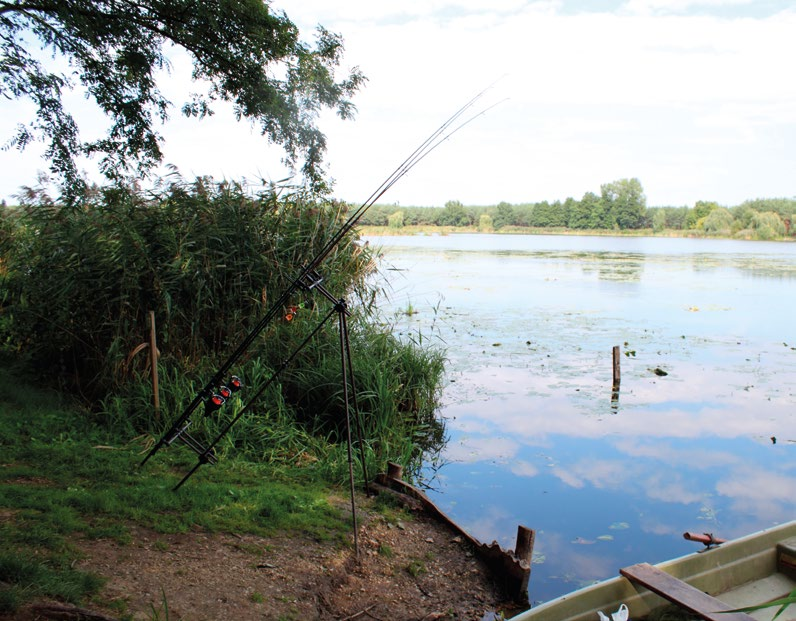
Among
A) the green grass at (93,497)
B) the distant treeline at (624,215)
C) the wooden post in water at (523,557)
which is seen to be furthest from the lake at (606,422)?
the distant treeline at (624,215)

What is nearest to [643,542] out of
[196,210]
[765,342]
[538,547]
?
[538,547]

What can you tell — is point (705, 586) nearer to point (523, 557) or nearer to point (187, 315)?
point (523, 557)

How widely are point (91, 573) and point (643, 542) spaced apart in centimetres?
450

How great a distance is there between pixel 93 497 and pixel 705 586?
3767 millimetres

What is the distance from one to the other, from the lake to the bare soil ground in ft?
2.71

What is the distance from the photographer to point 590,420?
8969 mm

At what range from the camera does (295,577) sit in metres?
3.85

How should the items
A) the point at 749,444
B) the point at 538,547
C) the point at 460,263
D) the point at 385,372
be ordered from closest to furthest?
the point at 538,547 → the point at 385,372 → the point at 749,444 → the point at 460,263

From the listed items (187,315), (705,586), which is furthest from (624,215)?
(705,586)

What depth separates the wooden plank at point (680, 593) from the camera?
3.33m

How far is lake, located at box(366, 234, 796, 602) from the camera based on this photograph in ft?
20.0

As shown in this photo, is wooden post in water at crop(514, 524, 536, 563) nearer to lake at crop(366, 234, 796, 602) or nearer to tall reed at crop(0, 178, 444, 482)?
lake at crop(366, 234, 796, 602)

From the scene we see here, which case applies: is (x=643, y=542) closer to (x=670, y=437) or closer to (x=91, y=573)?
(x=670, y=437)

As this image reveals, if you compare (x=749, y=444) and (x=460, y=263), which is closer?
(x=749, y=444)
